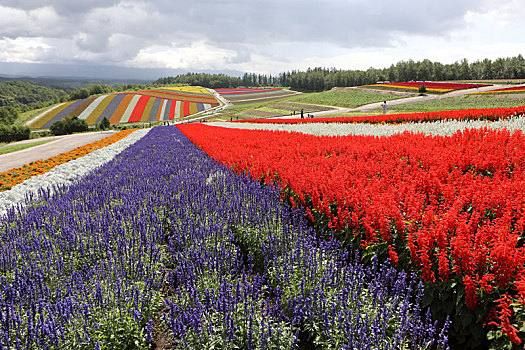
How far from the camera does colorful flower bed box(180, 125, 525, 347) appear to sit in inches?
107

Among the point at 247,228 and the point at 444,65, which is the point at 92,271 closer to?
the point at 247,228

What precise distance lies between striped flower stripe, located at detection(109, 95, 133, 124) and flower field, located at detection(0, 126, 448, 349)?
243 feet

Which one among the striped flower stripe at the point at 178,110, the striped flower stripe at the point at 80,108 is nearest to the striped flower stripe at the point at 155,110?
the striped flower stripe at the point at 178,110

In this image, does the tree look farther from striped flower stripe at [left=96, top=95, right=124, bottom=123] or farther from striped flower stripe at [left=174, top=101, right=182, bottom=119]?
striped flower stripe at [left=174, top=101, right=182, bottom=119]

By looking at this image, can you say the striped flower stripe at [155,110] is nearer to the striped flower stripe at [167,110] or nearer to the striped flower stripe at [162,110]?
the striped flower stripe at [162,110]

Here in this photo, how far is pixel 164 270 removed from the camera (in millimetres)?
4594

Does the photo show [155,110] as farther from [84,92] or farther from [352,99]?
[352,99]

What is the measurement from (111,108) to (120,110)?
3.77 meters

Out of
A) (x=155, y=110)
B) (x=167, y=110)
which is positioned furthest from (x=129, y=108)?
(x=167, y=110)

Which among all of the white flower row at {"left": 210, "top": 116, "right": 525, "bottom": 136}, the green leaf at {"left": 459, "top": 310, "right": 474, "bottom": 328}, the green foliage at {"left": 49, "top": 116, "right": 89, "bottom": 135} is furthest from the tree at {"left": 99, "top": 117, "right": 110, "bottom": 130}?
the green leaf at {"left": 459, "top": 310, "right": 474, "bottom": 328}

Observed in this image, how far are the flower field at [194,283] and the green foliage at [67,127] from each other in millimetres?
57973

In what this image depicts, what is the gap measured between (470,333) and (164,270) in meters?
4.01

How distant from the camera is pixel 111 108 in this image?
83438 millimetres

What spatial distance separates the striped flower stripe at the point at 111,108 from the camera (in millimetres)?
74787
